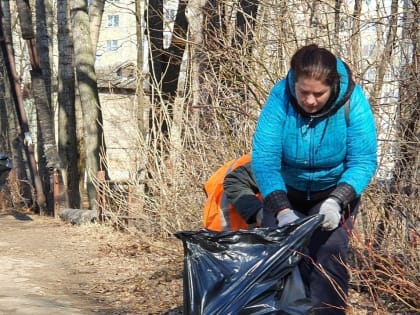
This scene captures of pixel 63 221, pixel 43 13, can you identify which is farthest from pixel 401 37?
pixel 43 13

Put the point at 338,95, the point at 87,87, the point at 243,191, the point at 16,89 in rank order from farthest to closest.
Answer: the point at 16,89
the point at 87,87
the point at 243,191
the point at 338,95

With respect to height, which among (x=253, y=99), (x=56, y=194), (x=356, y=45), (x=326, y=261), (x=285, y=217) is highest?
(x=356, y=45)

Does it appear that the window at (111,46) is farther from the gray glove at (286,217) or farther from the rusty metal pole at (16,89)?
the gray glove at (286,217)

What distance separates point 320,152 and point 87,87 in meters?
11.4

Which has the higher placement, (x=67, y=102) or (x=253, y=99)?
(x=253, y=99)

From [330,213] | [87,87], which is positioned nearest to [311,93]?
[330,213]

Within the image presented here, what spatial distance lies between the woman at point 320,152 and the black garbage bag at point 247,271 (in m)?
0.12

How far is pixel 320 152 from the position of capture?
13.5 ft

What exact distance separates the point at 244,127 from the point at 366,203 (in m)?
1.65

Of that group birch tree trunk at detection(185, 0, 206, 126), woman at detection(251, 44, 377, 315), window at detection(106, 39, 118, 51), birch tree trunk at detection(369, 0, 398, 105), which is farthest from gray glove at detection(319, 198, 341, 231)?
window at detection(106, 39, 118, 51)

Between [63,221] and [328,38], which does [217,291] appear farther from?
[63,221]

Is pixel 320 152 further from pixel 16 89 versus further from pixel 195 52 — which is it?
pixel 16 89

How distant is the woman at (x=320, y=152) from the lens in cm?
396

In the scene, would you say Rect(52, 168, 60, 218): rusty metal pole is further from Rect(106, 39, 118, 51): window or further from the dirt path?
Rect(106, 39, 118, 51): window
